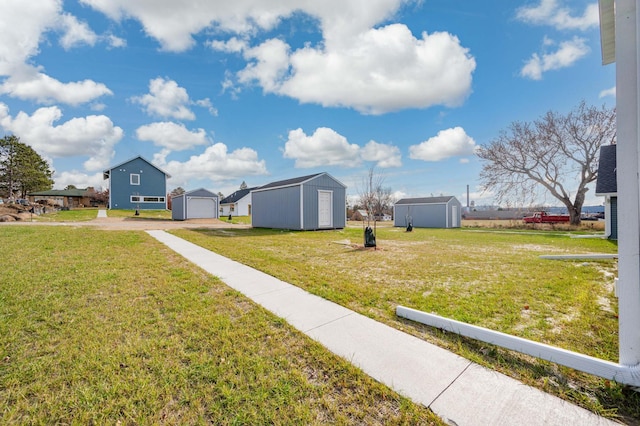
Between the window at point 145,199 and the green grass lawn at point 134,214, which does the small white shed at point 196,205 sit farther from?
the window at point 145,199

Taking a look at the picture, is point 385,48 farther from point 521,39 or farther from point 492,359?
point 492,359

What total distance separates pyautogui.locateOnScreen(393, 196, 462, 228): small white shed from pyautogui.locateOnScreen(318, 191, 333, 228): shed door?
407 inches

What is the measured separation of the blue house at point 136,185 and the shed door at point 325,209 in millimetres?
25944

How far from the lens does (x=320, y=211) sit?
1575 centimetres

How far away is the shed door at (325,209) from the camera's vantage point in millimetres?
15711

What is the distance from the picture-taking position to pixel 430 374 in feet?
6.82

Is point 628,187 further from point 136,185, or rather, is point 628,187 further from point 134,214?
point 136,185

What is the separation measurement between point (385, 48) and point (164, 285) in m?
10.8

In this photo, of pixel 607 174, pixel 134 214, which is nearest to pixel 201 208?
pixel 134 214

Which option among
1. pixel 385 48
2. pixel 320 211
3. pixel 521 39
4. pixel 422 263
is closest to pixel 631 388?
pixel 422 263

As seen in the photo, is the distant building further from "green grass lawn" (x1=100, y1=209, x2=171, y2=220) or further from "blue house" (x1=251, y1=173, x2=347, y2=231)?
"blue house" (x1=251, y1=173, x2=347, y2=231)

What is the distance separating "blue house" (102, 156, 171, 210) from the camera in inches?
1201

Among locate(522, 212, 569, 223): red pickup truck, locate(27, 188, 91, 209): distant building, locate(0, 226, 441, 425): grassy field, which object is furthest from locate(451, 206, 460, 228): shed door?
locate(27, 188, 91, 209): distant building

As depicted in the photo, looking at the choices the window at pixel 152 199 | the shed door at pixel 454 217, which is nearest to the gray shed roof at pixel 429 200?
the shed door at pixel 454 217
